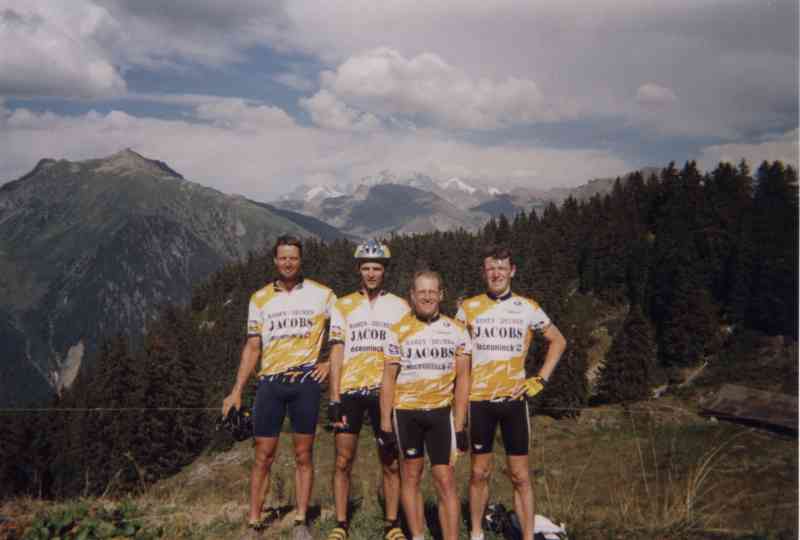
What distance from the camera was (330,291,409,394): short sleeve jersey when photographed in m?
7.33

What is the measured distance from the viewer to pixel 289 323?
298 inches

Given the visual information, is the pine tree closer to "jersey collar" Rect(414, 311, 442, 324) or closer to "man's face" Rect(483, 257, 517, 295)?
"man's face" Rect(483, 257, 517, 295)

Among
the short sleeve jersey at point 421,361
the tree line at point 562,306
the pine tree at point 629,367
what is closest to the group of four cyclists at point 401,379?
the short sleeve jersey at point 421,361

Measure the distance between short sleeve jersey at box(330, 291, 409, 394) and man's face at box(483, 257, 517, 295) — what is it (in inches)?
48.4

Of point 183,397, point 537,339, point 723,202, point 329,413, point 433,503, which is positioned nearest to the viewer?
point 329,413

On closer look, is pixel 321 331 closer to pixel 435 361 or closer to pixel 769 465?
pixel 435 361

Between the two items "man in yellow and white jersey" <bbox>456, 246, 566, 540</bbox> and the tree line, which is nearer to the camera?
"man in yellow and white jersey" <bbox>456, 246, 566, 540</bbox>

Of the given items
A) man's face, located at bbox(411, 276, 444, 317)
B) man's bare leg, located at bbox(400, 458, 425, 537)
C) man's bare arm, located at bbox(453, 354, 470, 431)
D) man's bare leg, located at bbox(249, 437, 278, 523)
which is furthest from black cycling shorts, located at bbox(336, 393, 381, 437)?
man's face, located at bbox(411, 276, 444, 317)

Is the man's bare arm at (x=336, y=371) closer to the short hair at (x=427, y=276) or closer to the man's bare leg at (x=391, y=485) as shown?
the man's bare leg at (x=391, y=485)

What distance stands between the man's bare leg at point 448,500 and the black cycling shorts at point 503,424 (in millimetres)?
724

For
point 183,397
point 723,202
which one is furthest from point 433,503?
point 723,202

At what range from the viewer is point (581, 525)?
284 inches

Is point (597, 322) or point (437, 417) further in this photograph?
point (597, 322)

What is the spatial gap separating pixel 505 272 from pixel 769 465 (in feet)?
15.1
